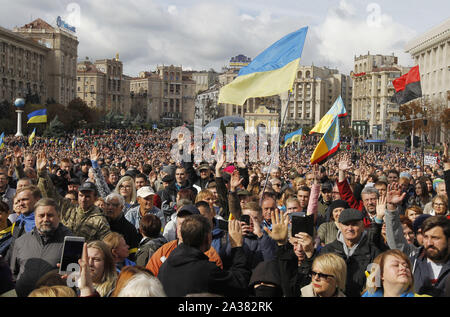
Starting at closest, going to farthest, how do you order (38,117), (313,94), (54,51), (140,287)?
(140,287) → (38,117) → (54,51) → (313,94)

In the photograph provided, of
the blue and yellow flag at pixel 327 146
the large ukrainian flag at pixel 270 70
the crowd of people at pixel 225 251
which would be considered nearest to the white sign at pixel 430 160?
the blue and yellow flag at pixel 327 146

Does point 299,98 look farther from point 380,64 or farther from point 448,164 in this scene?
point 448,164

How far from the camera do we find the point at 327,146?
10.3 meters

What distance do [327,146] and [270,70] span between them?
278 cm

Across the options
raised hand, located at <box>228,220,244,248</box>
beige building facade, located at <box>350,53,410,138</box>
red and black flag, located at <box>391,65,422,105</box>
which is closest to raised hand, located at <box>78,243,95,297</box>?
raised hand, located at <box>228,220,244,248</box>

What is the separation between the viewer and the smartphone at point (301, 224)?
14.8ft

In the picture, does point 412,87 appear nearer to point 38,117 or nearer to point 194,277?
point 38,117

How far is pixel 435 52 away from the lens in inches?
2375

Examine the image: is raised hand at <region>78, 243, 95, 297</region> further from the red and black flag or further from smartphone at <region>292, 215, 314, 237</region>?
the red and black flag

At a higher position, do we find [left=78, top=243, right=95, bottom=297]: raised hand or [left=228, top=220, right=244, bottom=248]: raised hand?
[left=228, top=220, right=244, bottom=248]: raised hand

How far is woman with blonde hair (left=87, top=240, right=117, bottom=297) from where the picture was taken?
386 centimetres

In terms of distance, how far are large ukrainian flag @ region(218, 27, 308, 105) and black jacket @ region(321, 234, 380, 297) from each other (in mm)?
3642

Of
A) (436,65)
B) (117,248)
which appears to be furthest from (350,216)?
(436,65)
